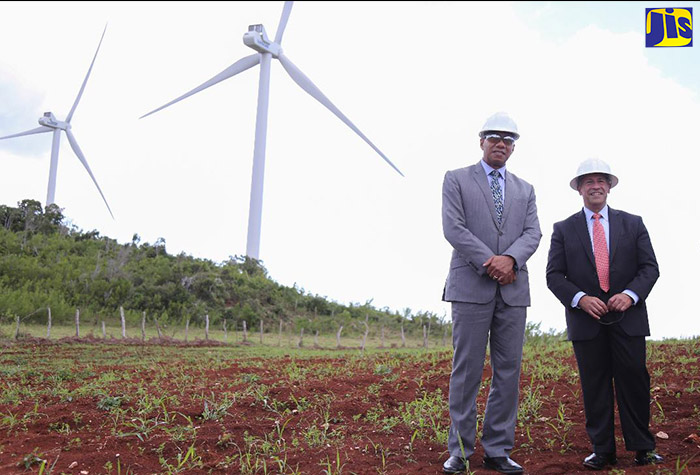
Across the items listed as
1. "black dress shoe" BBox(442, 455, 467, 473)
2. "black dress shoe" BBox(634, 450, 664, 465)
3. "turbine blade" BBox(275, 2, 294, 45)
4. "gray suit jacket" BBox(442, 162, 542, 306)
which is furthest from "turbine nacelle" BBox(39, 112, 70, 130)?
"black dress shoe" BBox(634, 450, 664, 465)

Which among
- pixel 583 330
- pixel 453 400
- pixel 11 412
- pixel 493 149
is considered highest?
pixel 493 149

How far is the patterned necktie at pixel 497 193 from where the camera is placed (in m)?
4.53

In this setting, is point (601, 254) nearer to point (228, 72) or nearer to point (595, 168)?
point (595, 168)

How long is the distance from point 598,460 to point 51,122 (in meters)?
31.8

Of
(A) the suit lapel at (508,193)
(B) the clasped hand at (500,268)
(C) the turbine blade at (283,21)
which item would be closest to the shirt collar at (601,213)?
(A) the suit lapel at (508,193)

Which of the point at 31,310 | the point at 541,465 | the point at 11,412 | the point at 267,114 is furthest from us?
the point at 267,114

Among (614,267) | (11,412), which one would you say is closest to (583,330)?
(614,267)

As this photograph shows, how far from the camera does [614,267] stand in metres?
4.57

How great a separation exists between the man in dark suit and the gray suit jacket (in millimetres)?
340

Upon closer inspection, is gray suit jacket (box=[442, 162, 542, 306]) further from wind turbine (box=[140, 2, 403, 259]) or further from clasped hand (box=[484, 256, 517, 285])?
wind turbine (box=[140, 2, 403, 259])

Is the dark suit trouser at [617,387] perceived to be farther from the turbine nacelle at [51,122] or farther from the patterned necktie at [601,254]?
the turbine nacelle at [51,122]

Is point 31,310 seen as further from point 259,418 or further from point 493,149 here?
point 493,149

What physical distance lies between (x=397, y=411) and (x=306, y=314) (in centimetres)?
2044

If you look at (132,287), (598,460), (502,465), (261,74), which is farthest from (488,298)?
(261,74)
